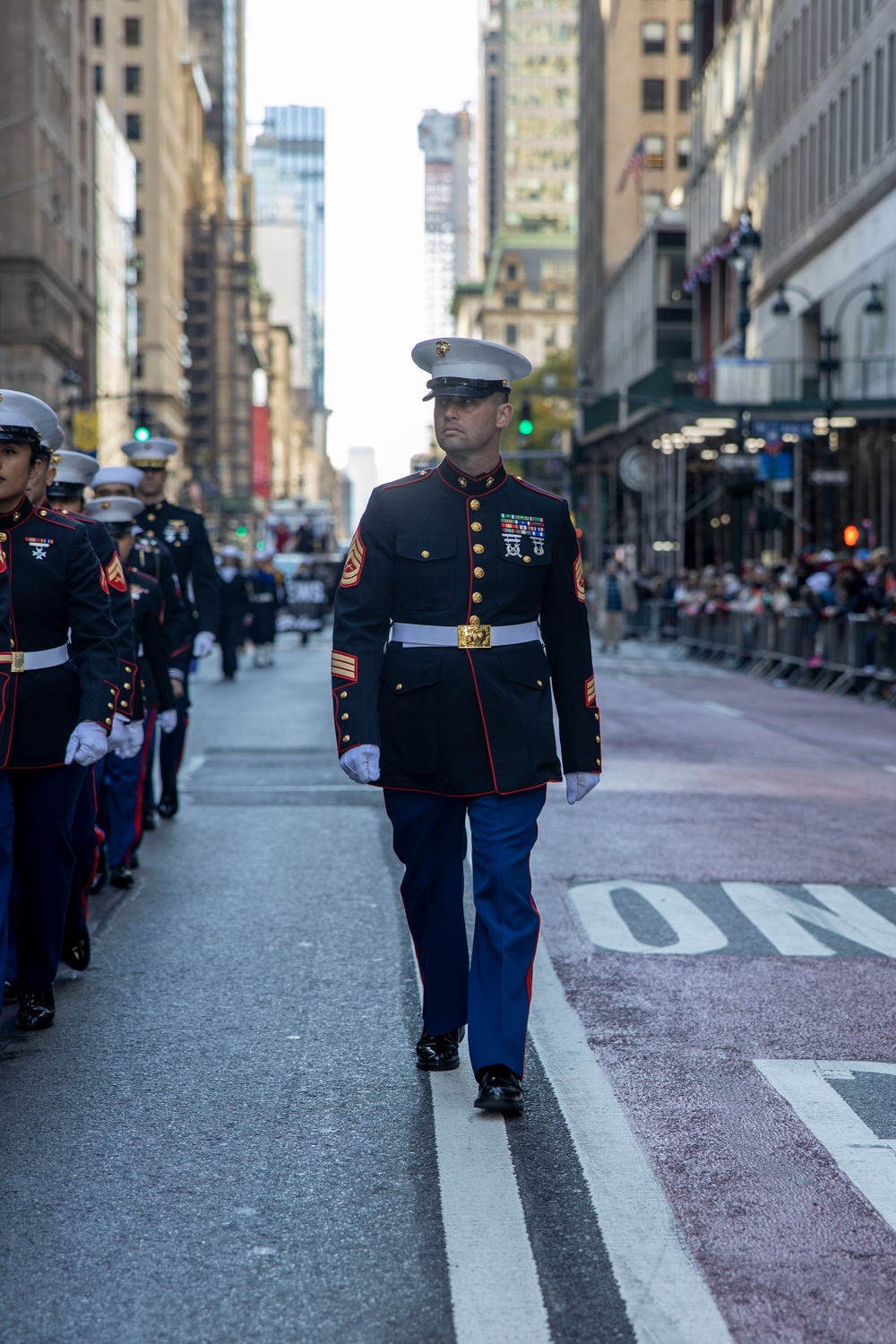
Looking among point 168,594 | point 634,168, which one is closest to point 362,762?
point 168,594

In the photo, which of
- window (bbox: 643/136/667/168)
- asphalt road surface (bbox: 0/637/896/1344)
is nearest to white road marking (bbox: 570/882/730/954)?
asphalt road surface (bbox: 0/637/896/1344)

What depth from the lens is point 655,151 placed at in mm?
98625

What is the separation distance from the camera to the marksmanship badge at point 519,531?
5.26 metres

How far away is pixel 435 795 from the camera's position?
5.28m

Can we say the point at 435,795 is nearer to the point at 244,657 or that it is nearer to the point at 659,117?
the point at 244,657

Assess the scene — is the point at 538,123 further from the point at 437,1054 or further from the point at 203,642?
the point at 437,1054

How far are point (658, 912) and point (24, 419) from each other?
3.86 m

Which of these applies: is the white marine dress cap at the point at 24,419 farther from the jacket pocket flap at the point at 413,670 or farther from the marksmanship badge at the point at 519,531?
the marksmanship badge at the point at 519,531

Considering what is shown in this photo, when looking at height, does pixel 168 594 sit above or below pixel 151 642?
above

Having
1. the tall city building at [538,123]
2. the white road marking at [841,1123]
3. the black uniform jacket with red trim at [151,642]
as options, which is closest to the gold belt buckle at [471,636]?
the white road marking at [841,1123]

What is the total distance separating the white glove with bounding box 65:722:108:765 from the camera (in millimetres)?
5711

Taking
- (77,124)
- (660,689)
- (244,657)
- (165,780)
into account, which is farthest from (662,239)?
(165,780)

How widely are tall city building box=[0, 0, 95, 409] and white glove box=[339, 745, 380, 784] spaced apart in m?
54.0

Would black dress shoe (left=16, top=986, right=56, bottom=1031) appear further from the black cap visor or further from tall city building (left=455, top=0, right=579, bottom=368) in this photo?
tall city building (left=455, top=0, right=579, bottom=368)
